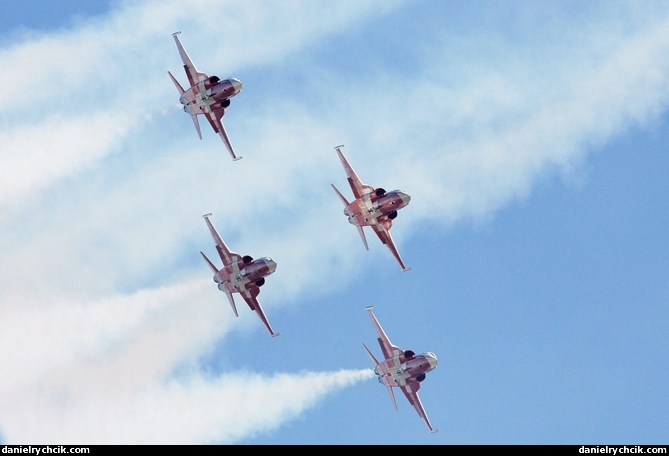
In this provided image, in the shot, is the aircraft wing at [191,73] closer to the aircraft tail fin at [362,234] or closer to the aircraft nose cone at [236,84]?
the aircraft nose cone at [236,84]

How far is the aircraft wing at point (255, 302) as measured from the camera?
158 meters

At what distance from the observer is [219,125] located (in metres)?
161

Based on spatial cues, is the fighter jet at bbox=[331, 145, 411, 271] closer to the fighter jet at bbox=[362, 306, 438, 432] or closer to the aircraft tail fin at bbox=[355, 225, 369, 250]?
the aircraft tail fin at bbox=[355, 225, 369, 250]

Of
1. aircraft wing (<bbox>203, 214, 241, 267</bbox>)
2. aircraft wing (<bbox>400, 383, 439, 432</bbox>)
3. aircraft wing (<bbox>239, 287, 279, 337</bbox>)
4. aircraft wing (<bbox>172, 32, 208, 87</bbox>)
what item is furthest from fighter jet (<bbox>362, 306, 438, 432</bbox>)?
aircraft wing (<bbox>172, 32, 208, 87</bbox>)

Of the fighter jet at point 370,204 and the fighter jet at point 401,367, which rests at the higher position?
the fighter jet at point 370,204

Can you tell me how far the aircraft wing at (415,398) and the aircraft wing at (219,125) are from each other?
95.3ft

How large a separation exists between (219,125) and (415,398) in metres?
34.5

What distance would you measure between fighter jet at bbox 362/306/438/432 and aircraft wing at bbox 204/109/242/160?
24.4 meters

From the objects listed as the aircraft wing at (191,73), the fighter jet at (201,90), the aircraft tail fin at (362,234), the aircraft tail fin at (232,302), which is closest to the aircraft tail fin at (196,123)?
the fighter jet at (201,90)
